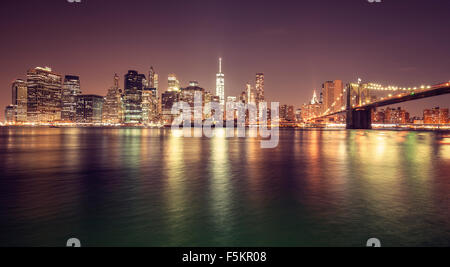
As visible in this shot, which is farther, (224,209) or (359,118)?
(359,118)

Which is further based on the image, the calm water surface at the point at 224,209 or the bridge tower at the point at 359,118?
the bridge tower at the point at 359,118

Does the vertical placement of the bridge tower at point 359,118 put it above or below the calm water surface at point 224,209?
above

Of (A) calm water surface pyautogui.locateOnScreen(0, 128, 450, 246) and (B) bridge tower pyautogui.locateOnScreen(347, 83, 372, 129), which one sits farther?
(B) bridge tower pyautogui.locateOnScreen(347, 83, 372, 129)

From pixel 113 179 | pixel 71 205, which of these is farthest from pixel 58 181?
pixel 71 205

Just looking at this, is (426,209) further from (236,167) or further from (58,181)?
(58,181)

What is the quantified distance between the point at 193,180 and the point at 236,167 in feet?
17.3

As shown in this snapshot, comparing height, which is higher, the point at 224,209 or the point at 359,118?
the point at 359,118

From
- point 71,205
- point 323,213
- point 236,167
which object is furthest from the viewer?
point 236,167

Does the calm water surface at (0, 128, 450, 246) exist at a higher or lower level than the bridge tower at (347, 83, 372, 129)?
lower

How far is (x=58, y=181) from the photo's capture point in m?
14.3
